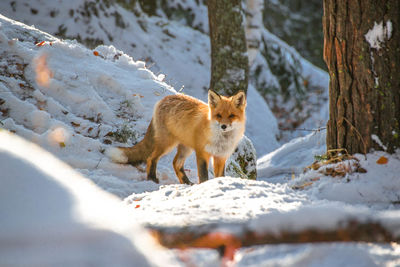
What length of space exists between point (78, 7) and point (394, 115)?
1007cm

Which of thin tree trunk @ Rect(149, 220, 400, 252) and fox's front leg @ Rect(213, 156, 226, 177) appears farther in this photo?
Answer: fox's front leg @ Rect(213, 156, 226, 177)

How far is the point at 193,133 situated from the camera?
16.7 ft

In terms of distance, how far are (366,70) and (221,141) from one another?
7.58 feet

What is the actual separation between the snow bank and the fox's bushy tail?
2925mm

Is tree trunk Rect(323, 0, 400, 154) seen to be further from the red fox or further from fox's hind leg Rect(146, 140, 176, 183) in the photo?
fox's hind leg Rect(146, 140, 176, 183)

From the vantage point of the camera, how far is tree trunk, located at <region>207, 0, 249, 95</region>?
7320 millimetres

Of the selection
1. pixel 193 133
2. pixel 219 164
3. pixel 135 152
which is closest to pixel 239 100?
pixel 193 133

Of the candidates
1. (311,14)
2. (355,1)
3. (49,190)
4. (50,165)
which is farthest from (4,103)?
(311,14)

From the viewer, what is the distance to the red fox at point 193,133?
16.0 ft

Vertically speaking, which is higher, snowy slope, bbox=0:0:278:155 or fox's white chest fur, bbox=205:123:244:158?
snowy slope, bbox=0:0:278:155

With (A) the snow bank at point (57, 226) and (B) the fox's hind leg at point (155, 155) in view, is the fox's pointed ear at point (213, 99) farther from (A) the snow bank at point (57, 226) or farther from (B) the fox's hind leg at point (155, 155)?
(A) the snow bank at point (57, 226)

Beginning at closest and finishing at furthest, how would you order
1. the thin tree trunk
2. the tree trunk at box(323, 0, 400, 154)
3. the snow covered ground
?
the snow covered ground, the thin tree trunk, the tree trunk at box(323, 0, 400, 154)

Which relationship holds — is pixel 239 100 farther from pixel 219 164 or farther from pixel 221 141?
→ pixel 219 164

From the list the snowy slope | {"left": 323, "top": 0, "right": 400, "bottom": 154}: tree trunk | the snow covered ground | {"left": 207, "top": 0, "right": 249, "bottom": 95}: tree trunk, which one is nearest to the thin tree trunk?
the snow covered ground
